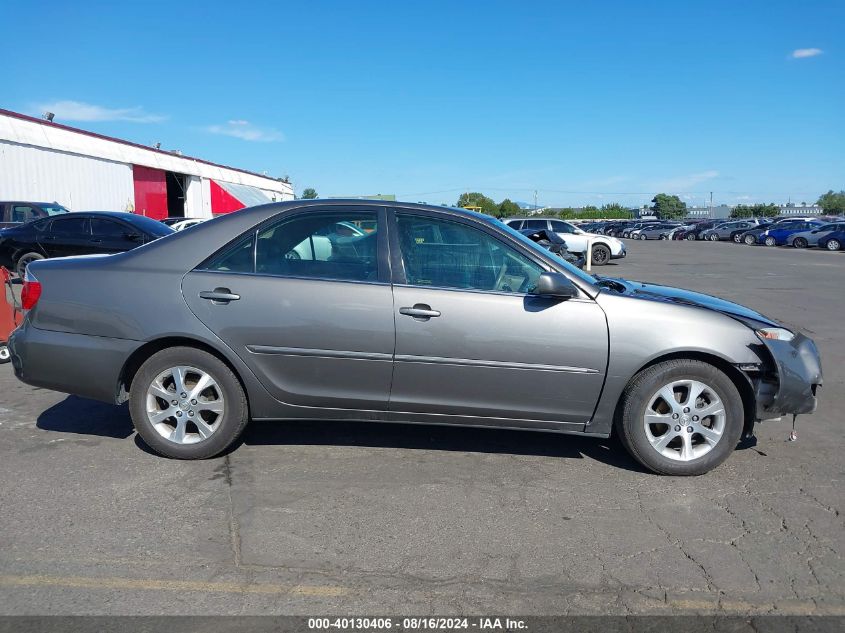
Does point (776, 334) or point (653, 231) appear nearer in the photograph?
point (776, 334)

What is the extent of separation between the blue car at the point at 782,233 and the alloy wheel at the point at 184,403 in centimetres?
4241

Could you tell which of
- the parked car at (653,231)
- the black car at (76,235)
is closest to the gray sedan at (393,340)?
the black car at (76,235)

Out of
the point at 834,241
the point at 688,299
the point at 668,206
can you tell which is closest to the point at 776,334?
the point at 688,299

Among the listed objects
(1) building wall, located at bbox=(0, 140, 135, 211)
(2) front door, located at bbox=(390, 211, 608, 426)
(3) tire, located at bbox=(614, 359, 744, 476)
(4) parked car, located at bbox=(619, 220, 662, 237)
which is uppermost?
(1) building wall, located at bbox=(0, 140, 135, 211)

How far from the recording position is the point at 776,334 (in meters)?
4.43

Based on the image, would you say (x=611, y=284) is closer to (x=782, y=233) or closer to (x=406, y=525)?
(x=406, y=525)

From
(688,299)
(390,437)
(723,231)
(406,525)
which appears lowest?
(406,525)

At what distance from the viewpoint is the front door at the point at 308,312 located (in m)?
4.36

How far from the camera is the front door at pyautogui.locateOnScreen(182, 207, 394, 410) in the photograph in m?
4.36

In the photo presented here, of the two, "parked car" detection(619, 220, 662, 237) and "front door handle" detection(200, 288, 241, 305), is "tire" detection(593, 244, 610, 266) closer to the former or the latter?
"front door handle" detection(200, 288, 241, 305)

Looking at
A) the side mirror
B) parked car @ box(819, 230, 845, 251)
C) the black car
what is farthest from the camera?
parked car @ box(819, 230, 845, 251)

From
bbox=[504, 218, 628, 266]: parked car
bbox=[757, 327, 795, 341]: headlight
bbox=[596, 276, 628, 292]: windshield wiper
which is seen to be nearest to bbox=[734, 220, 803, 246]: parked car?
bbox=[504, 218, 628, 266]: parked car

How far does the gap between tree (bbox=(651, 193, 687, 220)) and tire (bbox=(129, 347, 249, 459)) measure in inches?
5140

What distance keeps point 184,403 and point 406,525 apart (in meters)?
1.73
